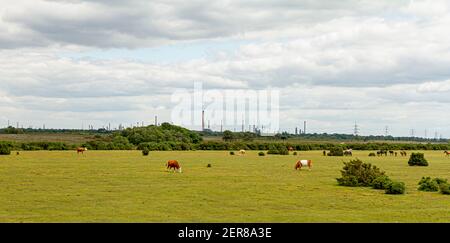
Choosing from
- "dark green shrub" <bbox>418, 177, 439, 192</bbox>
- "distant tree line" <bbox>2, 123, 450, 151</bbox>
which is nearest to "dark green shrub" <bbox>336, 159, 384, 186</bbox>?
"dark green shrub" <bbox>418, 177, 439, 192</bbox>

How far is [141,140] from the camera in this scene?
143125mm

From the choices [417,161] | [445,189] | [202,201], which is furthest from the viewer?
[417,161]

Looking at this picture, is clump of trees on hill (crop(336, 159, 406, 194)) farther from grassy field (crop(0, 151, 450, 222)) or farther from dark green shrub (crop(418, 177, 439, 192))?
dark green shrub (crop(418, 177, 439, 192))

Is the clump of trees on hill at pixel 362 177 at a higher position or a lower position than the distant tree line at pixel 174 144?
lower

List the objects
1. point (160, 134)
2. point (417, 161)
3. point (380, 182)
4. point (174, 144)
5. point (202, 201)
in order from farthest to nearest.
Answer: point (160, 134) < point (174, 144) < point (417, 161) < point (380, 182) < point (202, 201)

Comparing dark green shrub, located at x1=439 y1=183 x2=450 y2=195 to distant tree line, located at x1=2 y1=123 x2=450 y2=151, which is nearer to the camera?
dark green shrub, located at x1=439 y1=183 x2=450 y2=195

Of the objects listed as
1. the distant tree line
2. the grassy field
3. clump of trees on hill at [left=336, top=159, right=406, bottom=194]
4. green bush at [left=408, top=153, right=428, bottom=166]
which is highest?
the distant tree line

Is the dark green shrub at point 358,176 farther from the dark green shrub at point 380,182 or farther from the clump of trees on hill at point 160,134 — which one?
the clump of trees on hill at point 160,134

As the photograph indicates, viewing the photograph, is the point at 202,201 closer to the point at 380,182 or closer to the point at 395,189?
the point at 395,189

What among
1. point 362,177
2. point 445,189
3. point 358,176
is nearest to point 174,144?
point 358,176

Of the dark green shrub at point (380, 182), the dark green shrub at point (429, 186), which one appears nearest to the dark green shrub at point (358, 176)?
the dark green shrub at point (380, 182)

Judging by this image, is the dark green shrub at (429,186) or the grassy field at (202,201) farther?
the dark green shrub at (429,186)

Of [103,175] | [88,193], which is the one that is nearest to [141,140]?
[103,175]

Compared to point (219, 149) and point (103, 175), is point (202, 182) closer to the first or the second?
point (103, 175)
